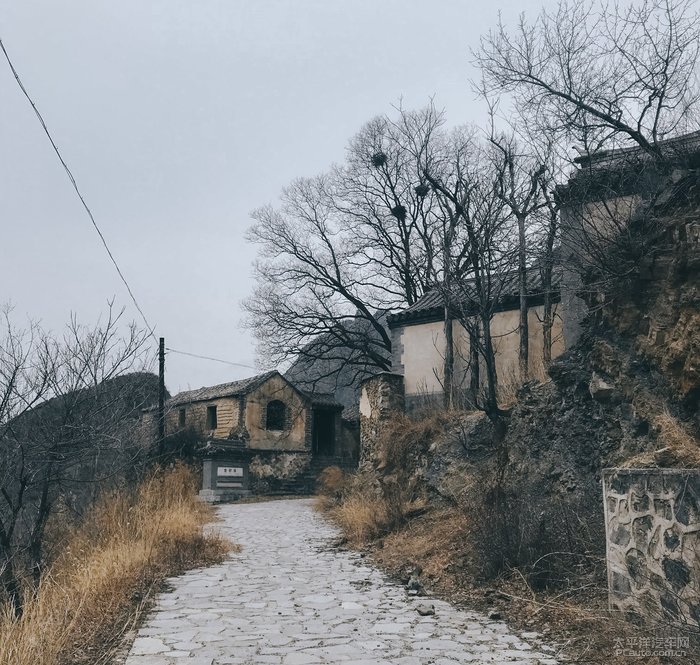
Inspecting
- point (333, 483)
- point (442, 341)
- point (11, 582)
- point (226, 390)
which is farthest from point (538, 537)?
point (226, 390)

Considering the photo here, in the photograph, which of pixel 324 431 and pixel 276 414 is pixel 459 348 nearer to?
pixel 276 414

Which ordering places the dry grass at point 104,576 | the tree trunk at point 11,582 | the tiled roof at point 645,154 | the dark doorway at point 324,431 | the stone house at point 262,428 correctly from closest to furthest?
the dry grass at point 104,576 → the tiled roof at point 645,154 → the tree trunk at point 11,582 → the stone house at point 262,428 → the dark doorway at point 324,431

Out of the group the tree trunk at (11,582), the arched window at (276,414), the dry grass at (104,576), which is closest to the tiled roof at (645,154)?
the dry grass at (104,576)

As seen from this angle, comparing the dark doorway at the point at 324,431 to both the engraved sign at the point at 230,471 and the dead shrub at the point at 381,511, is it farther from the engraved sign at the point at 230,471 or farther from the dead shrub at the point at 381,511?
the dead shrub at the point at 381,511

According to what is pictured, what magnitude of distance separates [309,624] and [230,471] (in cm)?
1931

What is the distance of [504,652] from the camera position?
4.93 m

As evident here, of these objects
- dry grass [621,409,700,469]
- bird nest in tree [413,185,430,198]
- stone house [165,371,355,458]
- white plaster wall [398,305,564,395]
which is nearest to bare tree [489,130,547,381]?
white plaster wall [398,305,564,395]

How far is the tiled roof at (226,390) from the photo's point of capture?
28.7m

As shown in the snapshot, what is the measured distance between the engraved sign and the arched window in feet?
15.6

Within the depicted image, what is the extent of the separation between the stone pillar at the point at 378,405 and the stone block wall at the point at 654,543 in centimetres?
1065

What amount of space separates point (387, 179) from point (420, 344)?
11157mm

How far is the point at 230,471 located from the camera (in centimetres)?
2462

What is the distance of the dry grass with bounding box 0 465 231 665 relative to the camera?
4.73 metres

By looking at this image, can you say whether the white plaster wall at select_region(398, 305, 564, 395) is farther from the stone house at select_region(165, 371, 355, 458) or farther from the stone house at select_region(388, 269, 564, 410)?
the stone house at select_region(165, 371, 355, 458)
